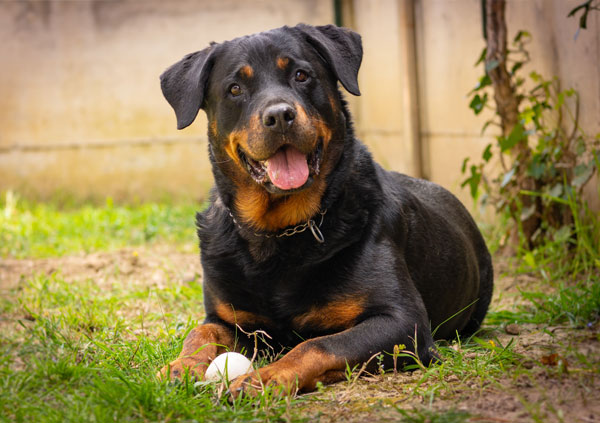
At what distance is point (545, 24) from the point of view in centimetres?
522

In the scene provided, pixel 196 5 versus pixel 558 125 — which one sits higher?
pixel 196 5

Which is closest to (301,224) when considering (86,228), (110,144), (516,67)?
(516,67)

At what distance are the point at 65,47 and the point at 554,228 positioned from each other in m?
7.10

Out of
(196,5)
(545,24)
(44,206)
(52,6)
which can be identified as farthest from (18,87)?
(545,24)

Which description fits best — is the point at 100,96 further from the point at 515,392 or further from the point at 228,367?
the point at 515,392

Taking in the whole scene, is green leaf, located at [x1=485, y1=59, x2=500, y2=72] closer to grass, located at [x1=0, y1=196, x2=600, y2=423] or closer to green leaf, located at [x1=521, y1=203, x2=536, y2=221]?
green leaf, located at [x1=521, y1=203, x2=536, y2=221]

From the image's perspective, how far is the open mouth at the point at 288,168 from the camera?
328 cm

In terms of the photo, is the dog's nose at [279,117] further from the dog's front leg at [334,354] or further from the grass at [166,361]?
the grass at [166,361]

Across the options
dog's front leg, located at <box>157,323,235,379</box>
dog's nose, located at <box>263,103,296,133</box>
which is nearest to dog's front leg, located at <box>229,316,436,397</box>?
dog's front leg, located at <box>157,323,235,379</box>

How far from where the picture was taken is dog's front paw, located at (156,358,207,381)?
290 centimetres

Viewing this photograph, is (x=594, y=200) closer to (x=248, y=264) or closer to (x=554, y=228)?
(x=554, y=228)

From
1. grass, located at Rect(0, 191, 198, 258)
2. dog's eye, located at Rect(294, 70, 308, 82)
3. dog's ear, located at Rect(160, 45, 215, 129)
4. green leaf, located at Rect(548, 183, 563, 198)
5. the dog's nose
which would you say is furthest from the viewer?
grass, located at Rect(0, 191, 198, 258)

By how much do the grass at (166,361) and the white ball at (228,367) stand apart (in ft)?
0.23

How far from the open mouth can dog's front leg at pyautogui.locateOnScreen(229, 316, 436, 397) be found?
668 mm
